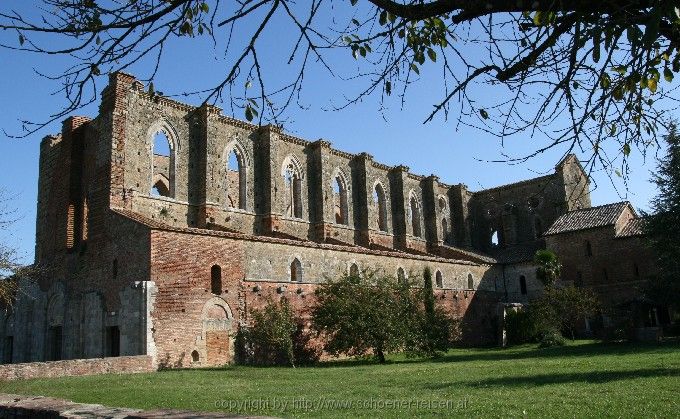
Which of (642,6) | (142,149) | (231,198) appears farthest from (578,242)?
(642,6)

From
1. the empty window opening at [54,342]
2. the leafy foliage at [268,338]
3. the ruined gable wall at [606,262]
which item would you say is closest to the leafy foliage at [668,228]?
the ruined gable wall at [606,262]

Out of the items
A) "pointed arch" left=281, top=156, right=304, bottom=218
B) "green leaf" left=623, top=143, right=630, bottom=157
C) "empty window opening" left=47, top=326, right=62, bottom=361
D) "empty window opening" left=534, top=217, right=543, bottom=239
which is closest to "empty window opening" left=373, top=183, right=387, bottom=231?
"pointed arch" left=281, top=156, right=304, bottom=218

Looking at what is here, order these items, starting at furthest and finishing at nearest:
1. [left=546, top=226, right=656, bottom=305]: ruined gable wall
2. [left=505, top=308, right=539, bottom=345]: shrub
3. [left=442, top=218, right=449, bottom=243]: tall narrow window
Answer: [left=442, top=218, right=449, bottom=243]: tall narrow window < [left=546, top=226, right=656, bottom=305]: ruined gable wall < [left=505, top=308, right=539, bottom=345]: shrub

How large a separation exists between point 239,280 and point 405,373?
7312 mm

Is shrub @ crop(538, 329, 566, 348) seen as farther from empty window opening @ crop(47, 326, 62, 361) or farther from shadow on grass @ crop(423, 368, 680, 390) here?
empty window opening @ crop(47, 326, 62, 361)

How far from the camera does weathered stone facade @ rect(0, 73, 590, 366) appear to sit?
59.6 ft

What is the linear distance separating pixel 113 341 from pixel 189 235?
450 centimetres

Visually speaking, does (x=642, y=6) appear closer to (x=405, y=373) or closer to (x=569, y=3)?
(x=569, y=3)

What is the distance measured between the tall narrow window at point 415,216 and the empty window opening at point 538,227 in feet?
29.7

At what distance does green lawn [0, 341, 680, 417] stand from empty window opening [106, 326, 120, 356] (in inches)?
170

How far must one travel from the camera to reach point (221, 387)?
12.0m

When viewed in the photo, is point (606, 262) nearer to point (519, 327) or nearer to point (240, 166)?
point (519, 327)

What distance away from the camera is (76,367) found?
15359 millimetres

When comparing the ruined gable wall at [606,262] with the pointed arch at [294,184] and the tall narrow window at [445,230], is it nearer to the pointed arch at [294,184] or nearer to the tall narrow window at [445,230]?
the tall narrow window at [445,230]
